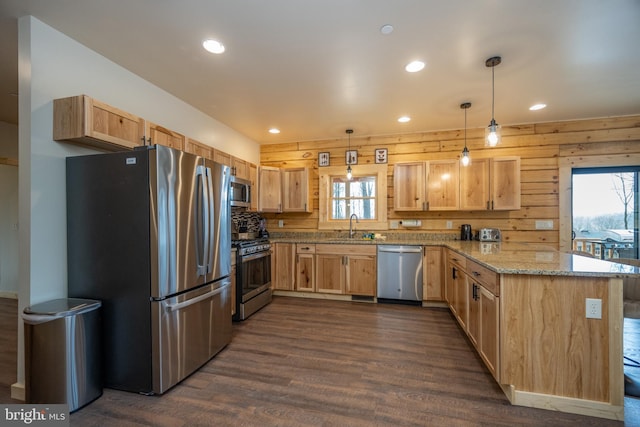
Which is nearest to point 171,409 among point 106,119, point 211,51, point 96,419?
point 96,419

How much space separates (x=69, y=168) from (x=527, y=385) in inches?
140

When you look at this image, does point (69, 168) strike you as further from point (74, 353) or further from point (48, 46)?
point (74, 353)

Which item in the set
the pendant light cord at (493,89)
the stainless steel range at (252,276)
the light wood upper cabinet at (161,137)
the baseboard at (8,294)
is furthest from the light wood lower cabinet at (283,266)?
the baseboard at (8,294)

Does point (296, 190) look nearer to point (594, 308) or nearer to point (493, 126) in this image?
point (493, 126)

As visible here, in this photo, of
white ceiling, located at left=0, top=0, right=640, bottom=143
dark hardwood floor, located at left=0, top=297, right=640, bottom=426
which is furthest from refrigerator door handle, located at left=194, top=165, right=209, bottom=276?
white ceiling, located at left=0, top=0, right=640, bottom=143

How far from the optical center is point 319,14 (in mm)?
1868

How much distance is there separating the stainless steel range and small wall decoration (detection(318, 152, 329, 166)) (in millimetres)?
1659

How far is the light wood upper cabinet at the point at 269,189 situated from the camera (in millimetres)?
4590

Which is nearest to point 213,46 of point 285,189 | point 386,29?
point 386,29

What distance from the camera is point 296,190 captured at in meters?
4.74

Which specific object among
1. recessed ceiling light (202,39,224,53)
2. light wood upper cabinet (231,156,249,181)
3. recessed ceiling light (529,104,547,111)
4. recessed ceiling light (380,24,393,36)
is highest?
recessed ceiling light (202,39,224,53)

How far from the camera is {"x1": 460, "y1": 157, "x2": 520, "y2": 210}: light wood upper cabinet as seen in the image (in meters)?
3.86

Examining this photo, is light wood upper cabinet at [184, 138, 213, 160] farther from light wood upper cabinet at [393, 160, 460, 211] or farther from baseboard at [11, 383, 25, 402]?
light wood upper cabinet at [393, 160, 460, 211]

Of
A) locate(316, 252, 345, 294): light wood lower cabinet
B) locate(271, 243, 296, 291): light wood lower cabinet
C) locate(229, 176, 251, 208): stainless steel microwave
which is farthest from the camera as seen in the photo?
locate(271, 243, 296, 291): light wood lower cabinet
